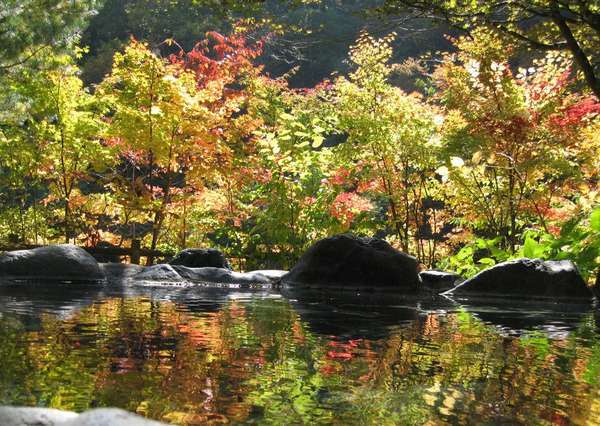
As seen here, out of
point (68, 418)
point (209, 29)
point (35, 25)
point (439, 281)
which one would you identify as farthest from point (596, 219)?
point (209, 29)

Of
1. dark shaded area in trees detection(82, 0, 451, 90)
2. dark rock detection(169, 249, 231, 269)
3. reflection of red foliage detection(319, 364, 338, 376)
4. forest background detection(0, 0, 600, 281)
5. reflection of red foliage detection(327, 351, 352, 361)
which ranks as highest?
dark shaded area in trees detection(82, 0, 451, 90)

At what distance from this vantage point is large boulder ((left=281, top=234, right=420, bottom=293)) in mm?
9086

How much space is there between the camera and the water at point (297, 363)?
2574 mm

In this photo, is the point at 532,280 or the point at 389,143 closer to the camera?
the point at 532,280

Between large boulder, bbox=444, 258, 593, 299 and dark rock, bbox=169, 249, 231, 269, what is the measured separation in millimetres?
4194

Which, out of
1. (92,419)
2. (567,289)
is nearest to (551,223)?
(567,289)

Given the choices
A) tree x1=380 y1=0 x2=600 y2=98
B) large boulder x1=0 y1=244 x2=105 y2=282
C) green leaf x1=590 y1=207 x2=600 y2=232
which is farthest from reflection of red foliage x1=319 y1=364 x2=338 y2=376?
large boulder x1=0 y1=244 x2=105 y2=282

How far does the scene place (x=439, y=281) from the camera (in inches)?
360

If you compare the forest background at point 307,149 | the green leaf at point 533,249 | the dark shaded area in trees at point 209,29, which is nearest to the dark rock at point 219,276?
the forest background at point 307,149

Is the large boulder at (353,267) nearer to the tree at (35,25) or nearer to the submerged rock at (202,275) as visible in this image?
the submerged rock at (202,275)

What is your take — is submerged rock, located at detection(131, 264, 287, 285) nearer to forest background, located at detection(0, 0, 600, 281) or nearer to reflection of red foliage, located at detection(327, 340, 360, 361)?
forest background, located at detection(0, 0, 600, 281)

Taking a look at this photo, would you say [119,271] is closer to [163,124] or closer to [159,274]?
[159,274]

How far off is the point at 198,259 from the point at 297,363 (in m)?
6.88

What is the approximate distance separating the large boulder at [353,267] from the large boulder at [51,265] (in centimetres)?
304
